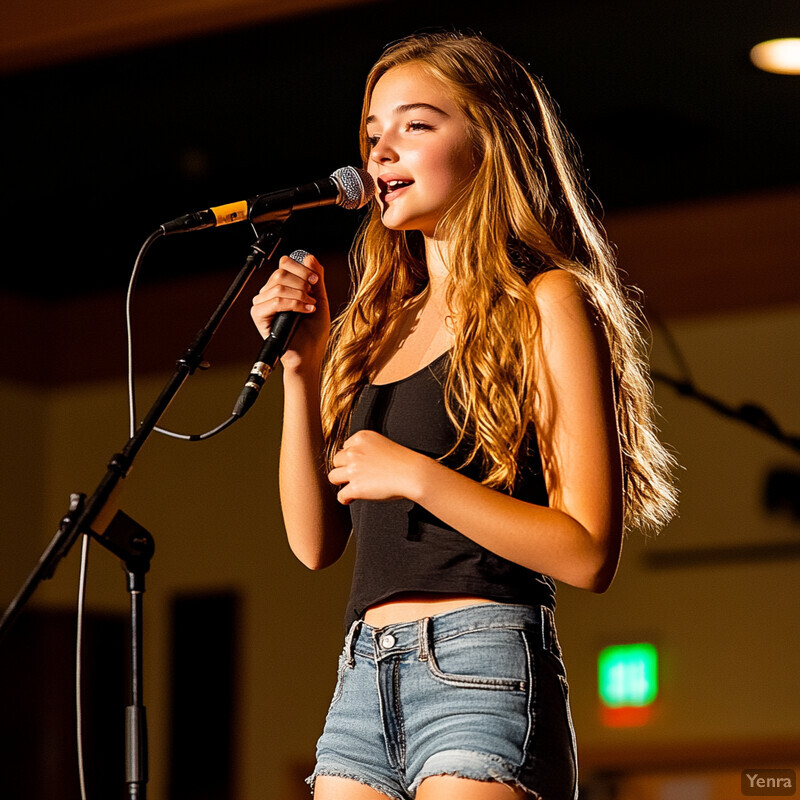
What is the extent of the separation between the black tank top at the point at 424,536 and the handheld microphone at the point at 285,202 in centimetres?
23

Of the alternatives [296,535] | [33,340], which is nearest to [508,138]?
[296,535]

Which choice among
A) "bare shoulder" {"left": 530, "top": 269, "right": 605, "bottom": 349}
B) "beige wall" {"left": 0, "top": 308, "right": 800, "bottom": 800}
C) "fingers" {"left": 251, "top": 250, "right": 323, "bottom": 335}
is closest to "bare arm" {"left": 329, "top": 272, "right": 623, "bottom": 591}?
"bare shoulder" {"left": 530, "top": 269, "right": 605, "bottom": 349}

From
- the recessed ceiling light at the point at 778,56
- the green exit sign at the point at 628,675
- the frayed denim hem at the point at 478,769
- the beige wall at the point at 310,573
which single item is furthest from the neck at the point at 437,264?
the green exit sign at the point at 628,675

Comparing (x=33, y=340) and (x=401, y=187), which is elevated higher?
(x=33, y=340)

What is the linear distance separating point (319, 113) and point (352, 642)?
303cm

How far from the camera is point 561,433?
145 centimetres

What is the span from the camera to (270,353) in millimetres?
1507

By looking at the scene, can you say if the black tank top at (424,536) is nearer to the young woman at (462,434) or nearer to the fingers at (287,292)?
the young woman at (462,434)

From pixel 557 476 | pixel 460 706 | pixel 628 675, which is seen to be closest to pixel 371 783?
pixel 460 706

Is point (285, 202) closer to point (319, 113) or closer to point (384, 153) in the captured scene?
point (384, 153)

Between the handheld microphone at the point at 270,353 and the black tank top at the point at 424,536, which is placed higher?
the handheld microphone at the point at 270,353

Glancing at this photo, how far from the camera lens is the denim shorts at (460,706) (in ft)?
4.41

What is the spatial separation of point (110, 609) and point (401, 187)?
4.21 meters

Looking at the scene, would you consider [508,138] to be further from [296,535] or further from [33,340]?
[33,340]
